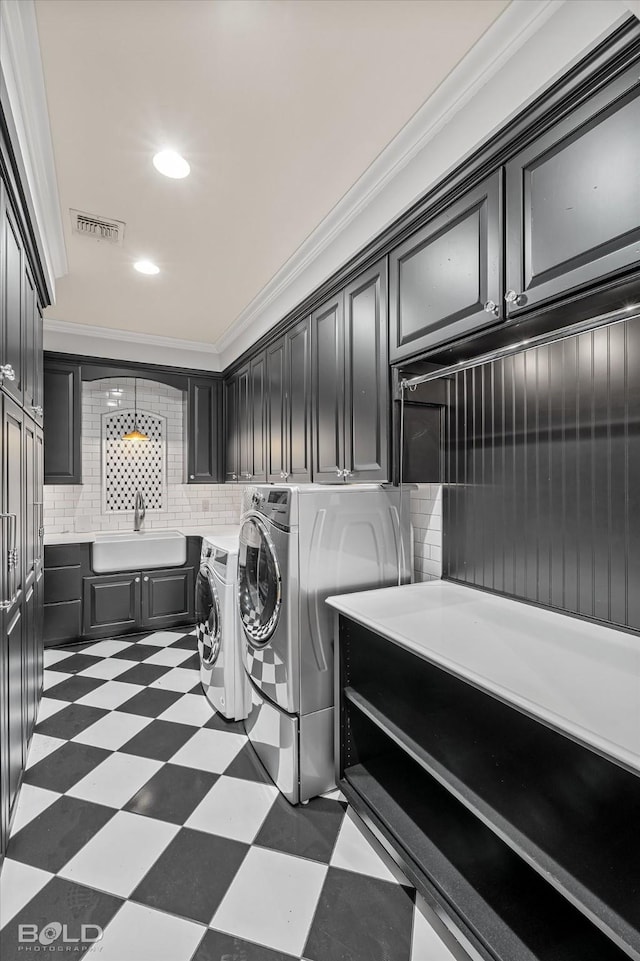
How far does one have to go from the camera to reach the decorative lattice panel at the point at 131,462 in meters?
4.26

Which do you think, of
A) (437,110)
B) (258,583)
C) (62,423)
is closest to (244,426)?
(62,423)

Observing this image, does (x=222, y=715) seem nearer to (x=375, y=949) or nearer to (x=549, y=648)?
(x=375, y=949)

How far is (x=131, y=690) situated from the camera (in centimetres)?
283

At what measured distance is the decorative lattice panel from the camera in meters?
4.26

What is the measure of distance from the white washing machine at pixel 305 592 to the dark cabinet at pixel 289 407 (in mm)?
753

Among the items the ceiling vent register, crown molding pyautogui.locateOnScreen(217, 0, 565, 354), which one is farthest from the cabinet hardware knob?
the ceiling vent register

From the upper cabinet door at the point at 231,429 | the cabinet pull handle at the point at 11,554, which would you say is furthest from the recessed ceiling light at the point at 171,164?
the upper cabinet door at the point at 231,429

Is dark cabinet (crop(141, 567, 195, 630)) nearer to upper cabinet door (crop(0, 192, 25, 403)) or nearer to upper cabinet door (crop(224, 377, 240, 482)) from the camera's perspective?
upper cabinet door (crop(224, 377, 240, 482))

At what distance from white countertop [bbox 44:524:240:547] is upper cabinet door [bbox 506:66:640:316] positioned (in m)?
2.49

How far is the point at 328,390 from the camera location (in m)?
2.55

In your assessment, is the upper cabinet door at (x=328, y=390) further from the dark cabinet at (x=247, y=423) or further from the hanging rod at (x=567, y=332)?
the dark cabinet at (x=247, y=423)

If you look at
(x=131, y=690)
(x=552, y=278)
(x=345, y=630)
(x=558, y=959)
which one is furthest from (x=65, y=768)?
(x=552, y=278)

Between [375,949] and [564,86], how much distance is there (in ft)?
8.03

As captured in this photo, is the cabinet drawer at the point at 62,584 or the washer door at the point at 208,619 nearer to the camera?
the washer door at the point at 208,619
